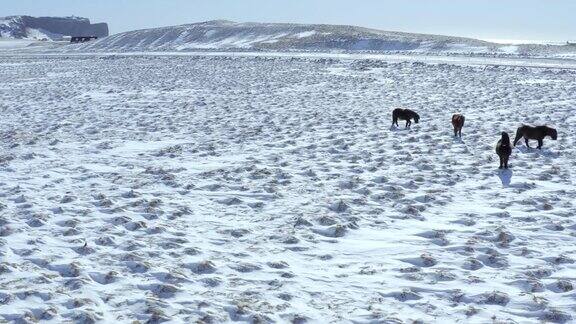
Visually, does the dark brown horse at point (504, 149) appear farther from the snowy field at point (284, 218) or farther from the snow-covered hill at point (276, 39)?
the snow-covered hill at point (276, 39)

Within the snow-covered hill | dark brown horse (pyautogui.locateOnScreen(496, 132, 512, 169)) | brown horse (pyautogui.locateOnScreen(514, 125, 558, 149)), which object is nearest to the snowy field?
dark brown horse (pyautogui.locateOnScreen(496, 132, 512, 169))

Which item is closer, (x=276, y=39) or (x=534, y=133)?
(x=534, y=133)

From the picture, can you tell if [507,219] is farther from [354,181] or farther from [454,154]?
[454,154]

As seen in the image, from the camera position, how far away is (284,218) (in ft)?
31.2

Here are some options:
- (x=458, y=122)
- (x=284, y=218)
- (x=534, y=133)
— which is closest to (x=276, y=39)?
(x=458, y=122)

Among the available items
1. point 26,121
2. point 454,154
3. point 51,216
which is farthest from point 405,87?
point 51,216

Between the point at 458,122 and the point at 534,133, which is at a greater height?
the point at 458,122

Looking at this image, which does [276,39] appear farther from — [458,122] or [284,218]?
[284,218]

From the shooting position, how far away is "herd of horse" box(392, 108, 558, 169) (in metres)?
12.2

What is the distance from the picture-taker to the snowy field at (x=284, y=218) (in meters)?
6.61

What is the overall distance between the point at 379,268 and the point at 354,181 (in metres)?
4.02

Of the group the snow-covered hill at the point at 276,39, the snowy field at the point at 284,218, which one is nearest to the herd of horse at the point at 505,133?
the snowy field at the point at 284,218

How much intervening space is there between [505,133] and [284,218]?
5618 millimetres

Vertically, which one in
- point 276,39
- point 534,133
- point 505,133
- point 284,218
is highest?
point 276,39
